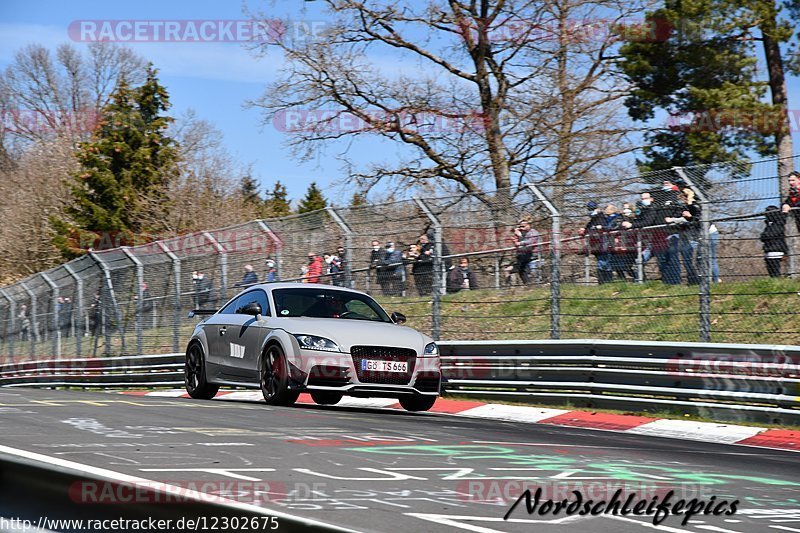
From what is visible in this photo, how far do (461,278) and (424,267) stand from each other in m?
0.70

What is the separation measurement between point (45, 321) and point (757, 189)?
21.9 metres

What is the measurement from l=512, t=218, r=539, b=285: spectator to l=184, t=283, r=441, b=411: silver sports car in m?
2.17

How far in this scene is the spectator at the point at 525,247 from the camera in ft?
48.9

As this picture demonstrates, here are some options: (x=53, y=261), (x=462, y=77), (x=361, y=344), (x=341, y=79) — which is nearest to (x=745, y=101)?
(x=462, y=77)

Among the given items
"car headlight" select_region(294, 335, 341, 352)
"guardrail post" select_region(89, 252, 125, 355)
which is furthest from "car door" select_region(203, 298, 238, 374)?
"guardrail post" select_region(89, 252, 125, 355)

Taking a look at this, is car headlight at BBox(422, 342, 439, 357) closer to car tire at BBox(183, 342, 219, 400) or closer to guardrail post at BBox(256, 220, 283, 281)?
car tire at BBox(183, 342, 219, 400)

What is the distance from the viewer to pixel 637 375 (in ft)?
42.6

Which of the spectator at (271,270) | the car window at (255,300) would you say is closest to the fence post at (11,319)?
the spectator at (271,270)

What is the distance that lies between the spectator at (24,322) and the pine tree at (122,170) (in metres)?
20.9

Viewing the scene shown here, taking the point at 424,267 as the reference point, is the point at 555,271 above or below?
below

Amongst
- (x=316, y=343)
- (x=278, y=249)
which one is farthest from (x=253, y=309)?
(x=278, y=249)

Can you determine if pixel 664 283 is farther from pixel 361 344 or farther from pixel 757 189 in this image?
pixel 361 344

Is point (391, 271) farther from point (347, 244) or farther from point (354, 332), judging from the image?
point (354, 332)

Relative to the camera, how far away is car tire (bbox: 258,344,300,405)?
1250cm
